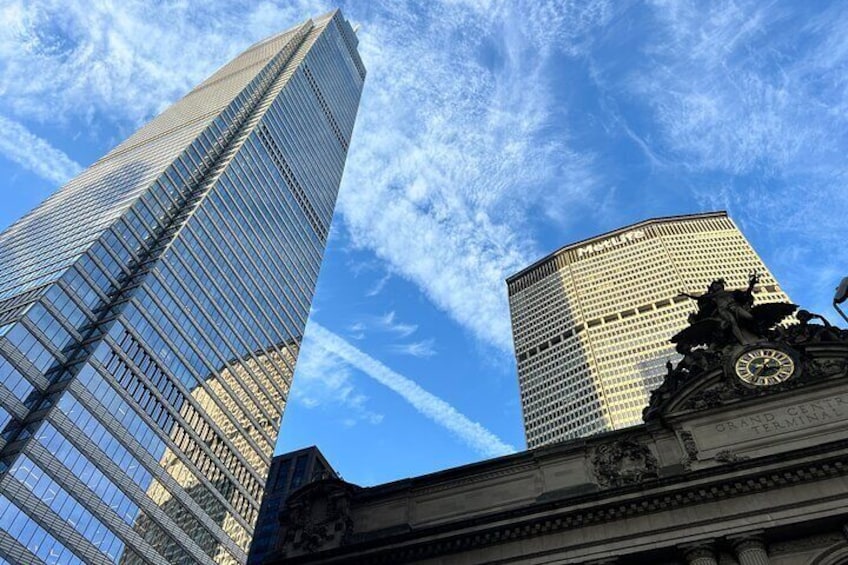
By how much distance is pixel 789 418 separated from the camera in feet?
81.5

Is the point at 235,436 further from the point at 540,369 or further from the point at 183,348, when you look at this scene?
the point at 540,369

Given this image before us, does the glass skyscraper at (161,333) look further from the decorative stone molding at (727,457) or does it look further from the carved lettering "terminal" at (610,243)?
the carved lettering "terminal" at (610,243)

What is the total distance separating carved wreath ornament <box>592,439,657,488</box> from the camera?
82.6 ft

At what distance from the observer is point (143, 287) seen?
268 feet

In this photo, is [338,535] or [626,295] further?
[626,295]

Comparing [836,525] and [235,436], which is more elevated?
[235,436]

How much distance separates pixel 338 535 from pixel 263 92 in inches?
4773

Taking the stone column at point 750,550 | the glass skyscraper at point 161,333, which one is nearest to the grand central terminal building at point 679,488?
the stone column at point 750,550

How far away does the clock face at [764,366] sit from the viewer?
2588cm

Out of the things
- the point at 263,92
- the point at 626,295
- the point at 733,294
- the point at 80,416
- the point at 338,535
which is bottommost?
the point at 338,535

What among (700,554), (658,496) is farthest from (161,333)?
(700,554)

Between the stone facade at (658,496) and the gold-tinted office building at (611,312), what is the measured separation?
91.2 metres

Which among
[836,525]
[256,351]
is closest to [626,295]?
[256,351]

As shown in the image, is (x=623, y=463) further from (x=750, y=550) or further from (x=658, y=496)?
(x=750, y=550)
